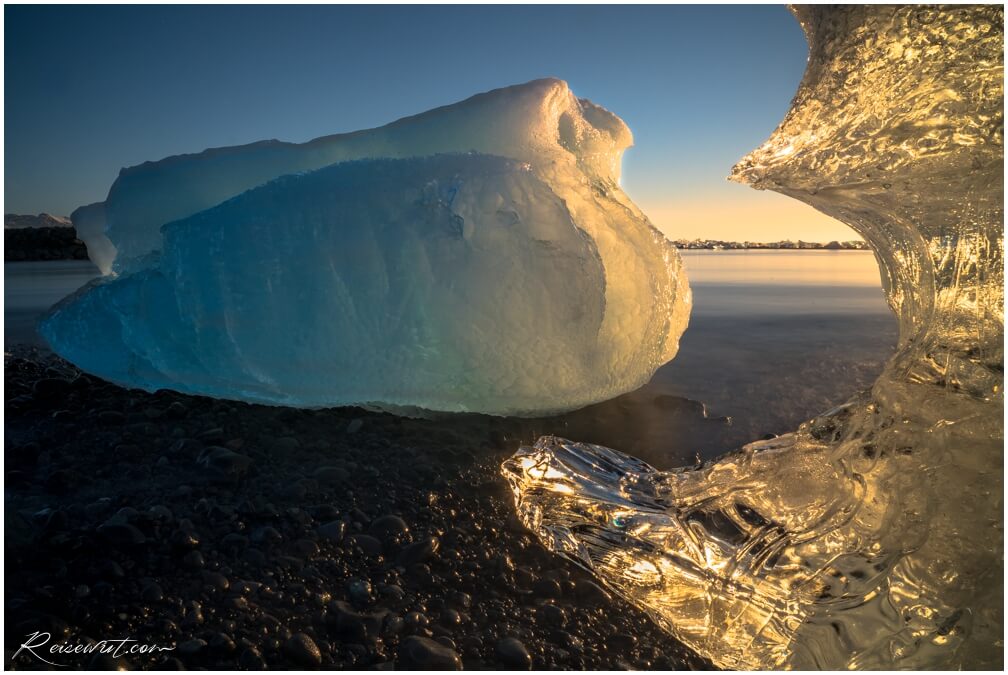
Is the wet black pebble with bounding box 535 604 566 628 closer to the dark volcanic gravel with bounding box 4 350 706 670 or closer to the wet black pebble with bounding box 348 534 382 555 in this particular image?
the dark volcanic gravel with bounding box 4 350 706 670

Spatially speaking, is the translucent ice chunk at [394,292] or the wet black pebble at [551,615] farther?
the translucent ice chunk at [394,292]

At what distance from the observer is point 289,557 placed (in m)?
1.75

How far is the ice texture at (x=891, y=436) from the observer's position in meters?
1.40

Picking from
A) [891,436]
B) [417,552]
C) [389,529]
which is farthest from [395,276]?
[891,436]

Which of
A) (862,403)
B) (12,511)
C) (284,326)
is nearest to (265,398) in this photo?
(284,326)

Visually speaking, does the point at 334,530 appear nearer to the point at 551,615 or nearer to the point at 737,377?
the point at 551,615

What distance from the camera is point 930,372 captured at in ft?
5.03

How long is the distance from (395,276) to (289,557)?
1.48 metres

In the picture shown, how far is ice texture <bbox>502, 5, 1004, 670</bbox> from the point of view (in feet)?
4.58

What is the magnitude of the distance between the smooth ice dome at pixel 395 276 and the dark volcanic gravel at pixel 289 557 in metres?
0.40

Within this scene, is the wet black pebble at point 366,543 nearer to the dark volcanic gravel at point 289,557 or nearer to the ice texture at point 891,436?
the dark volcanic gravel at point 289,557

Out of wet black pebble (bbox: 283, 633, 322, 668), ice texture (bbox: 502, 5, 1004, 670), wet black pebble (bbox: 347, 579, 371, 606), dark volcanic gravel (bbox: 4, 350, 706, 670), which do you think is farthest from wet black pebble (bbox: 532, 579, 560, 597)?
wet black pebble (bbox: 283, 633, 322, 668)

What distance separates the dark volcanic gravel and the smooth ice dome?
395 mm

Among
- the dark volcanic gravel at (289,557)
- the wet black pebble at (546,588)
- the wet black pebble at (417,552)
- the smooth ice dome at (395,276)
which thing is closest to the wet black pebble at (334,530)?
the dark volcanic gravel at (289,557)
